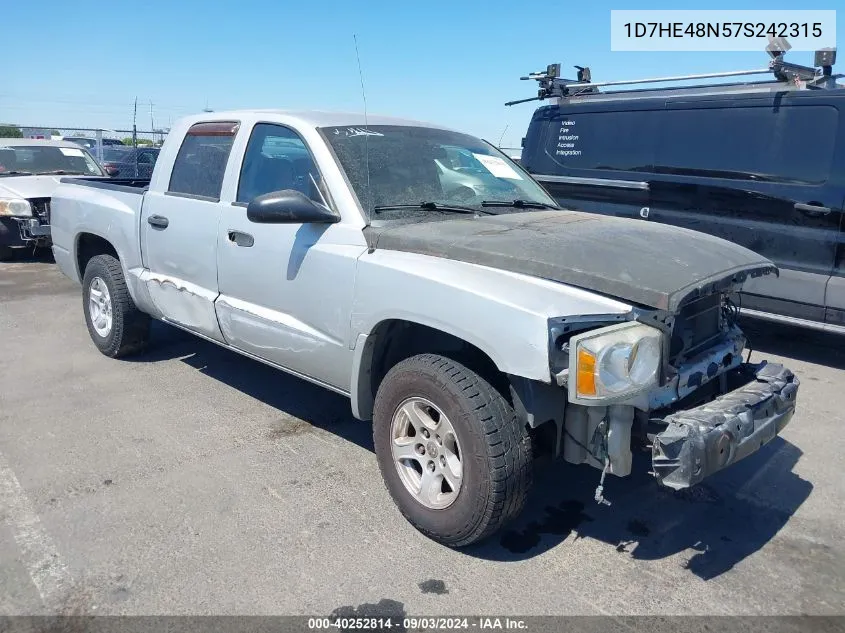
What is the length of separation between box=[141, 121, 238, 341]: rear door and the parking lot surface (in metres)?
0.70

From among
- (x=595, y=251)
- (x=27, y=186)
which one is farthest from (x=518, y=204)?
(x=27, y=186)

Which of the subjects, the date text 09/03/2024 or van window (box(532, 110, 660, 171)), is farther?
van window (box(532, 110, 660, 171))

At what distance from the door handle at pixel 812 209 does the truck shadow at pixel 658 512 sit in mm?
2077

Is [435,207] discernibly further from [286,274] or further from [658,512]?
[658,512]

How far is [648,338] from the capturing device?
2742mm

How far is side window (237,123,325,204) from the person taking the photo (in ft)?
12.8

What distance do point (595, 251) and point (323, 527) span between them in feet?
5.73

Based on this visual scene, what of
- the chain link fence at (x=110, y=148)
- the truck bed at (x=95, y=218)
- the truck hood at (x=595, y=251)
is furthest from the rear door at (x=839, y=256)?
the chain link fence at (x=110, y=148)

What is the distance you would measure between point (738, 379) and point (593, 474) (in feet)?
3.12

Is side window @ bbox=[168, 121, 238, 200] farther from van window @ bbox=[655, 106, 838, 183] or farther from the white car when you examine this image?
the white car

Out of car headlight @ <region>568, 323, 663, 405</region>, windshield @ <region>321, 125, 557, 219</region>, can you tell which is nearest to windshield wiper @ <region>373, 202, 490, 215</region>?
windshield @ <region>321, 125, 557, 219</region>

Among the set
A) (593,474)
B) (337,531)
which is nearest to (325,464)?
(337,531)

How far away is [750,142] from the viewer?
587 cm

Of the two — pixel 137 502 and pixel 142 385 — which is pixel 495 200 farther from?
pixel 142 385
